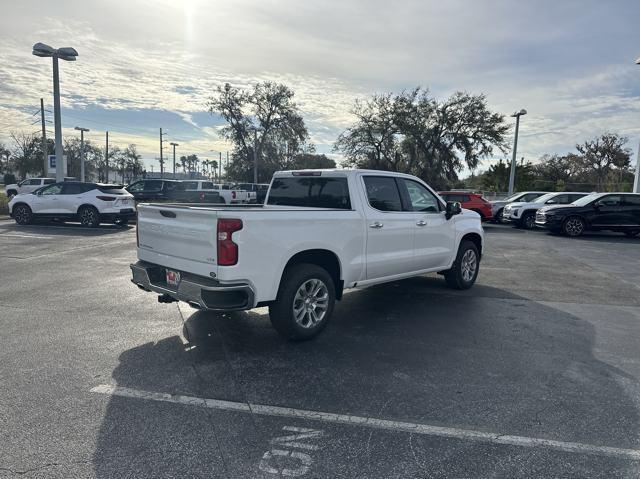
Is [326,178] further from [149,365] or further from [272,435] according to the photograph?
[272,435]

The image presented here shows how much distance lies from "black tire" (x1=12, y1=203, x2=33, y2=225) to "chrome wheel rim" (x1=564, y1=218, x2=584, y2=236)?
63.8ft

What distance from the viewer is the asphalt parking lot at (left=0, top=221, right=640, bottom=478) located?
2.73m

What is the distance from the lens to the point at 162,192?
1055 inches

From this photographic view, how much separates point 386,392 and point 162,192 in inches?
1011

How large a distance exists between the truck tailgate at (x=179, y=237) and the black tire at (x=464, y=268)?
4417 millimetres

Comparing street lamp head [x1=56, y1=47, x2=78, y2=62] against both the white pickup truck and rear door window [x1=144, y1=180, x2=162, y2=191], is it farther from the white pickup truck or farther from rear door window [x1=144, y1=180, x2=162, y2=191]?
the white pickup truck

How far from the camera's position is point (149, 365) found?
4.05 m

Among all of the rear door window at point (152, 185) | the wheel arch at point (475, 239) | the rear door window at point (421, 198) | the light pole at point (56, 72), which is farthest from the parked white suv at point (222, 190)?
the rear door window at point (421, 198)

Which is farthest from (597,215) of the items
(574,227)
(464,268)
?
(464,268)

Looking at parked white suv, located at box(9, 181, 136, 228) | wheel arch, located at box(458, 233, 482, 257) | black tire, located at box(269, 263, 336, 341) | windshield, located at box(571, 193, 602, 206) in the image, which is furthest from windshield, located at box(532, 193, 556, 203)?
black tire, located at box(269, 263, 336, 341)

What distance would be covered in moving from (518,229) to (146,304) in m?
17.1

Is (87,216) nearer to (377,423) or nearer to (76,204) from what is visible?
(76,204)

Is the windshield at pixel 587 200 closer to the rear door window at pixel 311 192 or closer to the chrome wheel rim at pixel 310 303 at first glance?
the rear door window at pixel 311 192

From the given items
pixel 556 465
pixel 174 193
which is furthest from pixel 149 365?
pixel 174 193
